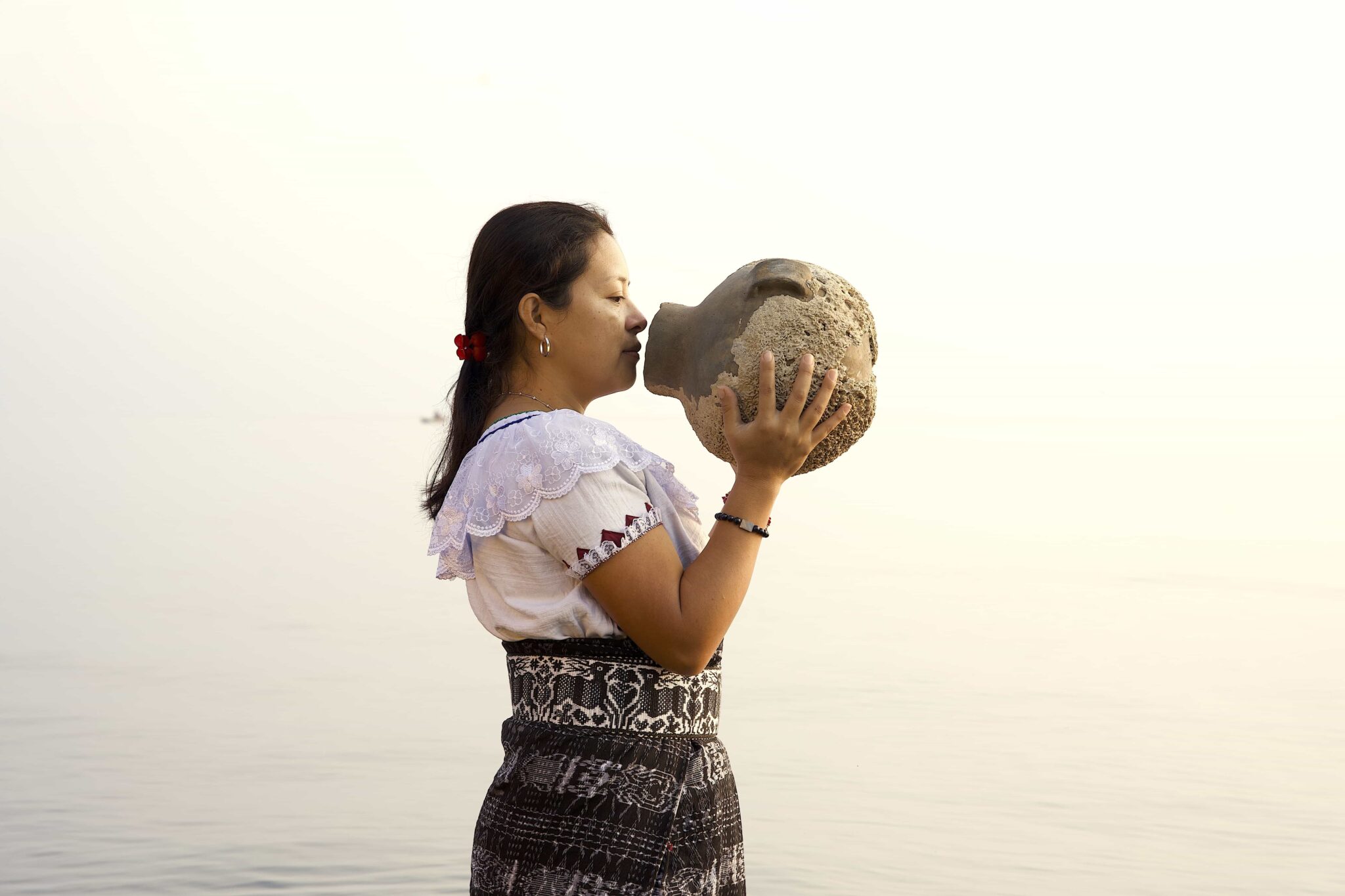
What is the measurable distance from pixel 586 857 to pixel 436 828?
4043mm

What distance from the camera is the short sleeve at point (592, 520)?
207cm

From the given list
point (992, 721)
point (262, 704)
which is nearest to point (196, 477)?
point (262, 704)

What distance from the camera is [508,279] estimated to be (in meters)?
2.33

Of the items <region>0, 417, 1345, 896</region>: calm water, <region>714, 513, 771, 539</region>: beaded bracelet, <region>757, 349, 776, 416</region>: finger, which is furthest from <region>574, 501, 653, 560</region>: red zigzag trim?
<region>0, 417, 1345, 896</region>: calm water

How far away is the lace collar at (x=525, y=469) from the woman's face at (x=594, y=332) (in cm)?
10

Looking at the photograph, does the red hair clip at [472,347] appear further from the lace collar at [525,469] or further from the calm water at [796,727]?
the calm water at [796,727]

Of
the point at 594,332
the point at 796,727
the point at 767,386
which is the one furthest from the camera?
the point at 796,727

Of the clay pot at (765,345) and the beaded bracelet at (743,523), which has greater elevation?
the clay pot at (765,345)

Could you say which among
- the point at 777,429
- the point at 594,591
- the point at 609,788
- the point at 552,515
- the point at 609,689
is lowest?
the point at 609,788

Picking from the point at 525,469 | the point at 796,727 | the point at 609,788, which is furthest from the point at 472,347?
the point at 796,727

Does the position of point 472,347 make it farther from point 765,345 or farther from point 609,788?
point 609,788

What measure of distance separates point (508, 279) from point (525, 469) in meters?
0.37

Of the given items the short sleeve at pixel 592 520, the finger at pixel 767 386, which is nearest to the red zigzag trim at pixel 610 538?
the short sleeve at pixel 592 520

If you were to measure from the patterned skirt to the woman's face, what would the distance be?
0.43 meters
